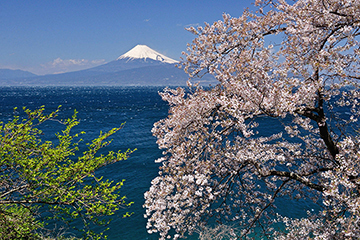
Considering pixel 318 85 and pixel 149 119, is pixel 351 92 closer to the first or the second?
pixel 318 85

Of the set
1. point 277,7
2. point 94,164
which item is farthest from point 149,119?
point 277,7

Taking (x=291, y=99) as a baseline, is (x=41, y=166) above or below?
below

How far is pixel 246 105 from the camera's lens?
5215mm

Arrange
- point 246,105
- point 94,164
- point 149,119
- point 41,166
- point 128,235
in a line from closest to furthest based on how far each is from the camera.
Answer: point 246,105 < point 41,166 < point 94,164 < point 128,235 < point 149,119

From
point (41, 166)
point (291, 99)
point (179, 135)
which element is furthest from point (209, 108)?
point (41, 166)

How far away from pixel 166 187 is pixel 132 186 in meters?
18.1

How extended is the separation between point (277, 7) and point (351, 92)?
321 cm

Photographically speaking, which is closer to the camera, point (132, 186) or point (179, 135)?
point (179, 135)

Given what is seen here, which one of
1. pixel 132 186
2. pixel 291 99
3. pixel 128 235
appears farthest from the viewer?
pixel 132 186

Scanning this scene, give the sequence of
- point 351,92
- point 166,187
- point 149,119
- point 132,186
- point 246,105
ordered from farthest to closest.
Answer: point 149,119
point 132,186
point 351,92
point 166,187
point 246,105

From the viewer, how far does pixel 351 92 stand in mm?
6402

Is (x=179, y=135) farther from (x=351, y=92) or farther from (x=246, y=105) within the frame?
(x=351, y=92)

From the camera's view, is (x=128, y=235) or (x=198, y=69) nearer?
(x=198, y=69)

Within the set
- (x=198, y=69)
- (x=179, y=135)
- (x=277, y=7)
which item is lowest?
(x=179, y=135)
